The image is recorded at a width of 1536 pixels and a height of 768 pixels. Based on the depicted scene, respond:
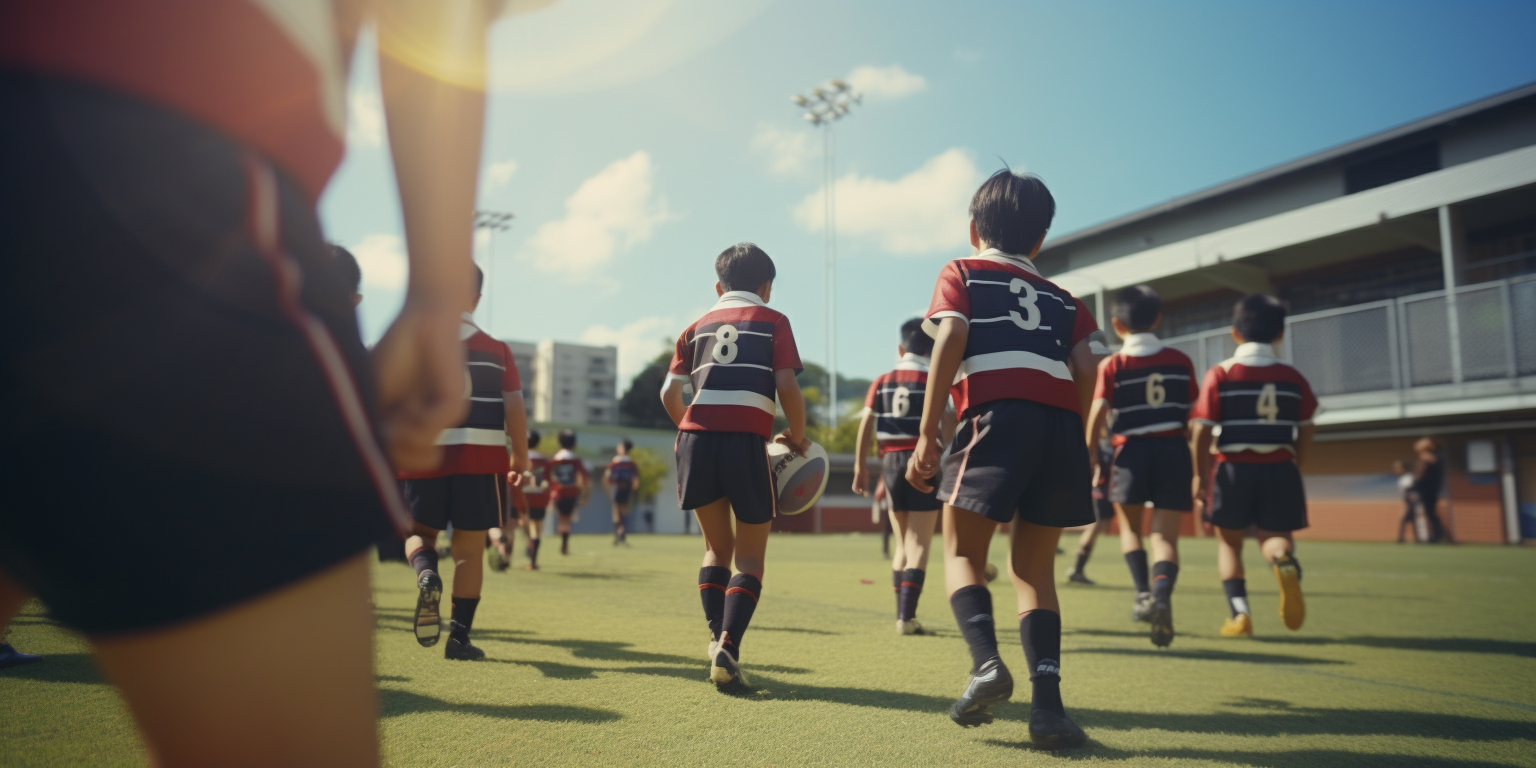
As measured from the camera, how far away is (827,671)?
465 cm

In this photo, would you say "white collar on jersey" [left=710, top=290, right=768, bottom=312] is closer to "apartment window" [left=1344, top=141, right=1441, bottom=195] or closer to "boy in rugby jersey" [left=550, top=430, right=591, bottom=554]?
"boy in rugby jersey" [left=550, top=430, right=591, bottom=554]

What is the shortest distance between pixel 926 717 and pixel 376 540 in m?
3.16

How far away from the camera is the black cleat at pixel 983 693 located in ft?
10.3

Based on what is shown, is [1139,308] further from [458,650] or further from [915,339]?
[458,650]

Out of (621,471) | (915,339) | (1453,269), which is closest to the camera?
(915,339)

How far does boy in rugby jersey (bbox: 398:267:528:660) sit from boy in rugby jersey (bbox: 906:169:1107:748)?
8.10ft

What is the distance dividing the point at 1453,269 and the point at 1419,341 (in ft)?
7.57

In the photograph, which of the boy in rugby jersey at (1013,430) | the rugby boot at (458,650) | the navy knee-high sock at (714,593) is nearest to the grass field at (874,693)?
the rugby boot at (458,650)

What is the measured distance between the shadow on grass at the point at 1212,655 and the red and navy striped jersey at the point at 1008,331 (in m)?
2.58

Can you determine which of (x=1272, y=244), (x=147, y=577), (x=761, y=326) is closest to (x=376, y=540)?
(x=147, y=577)

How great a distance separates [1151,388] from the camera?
6.46 meters

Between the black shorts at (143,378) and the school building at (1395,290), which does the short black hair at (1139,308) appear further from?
the school building at (1395,290)

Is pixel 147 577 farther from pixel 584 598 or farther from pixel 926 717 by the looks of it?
pixel 584 598

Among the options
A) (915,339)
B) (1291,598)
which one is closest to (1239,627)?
(1291,598)
